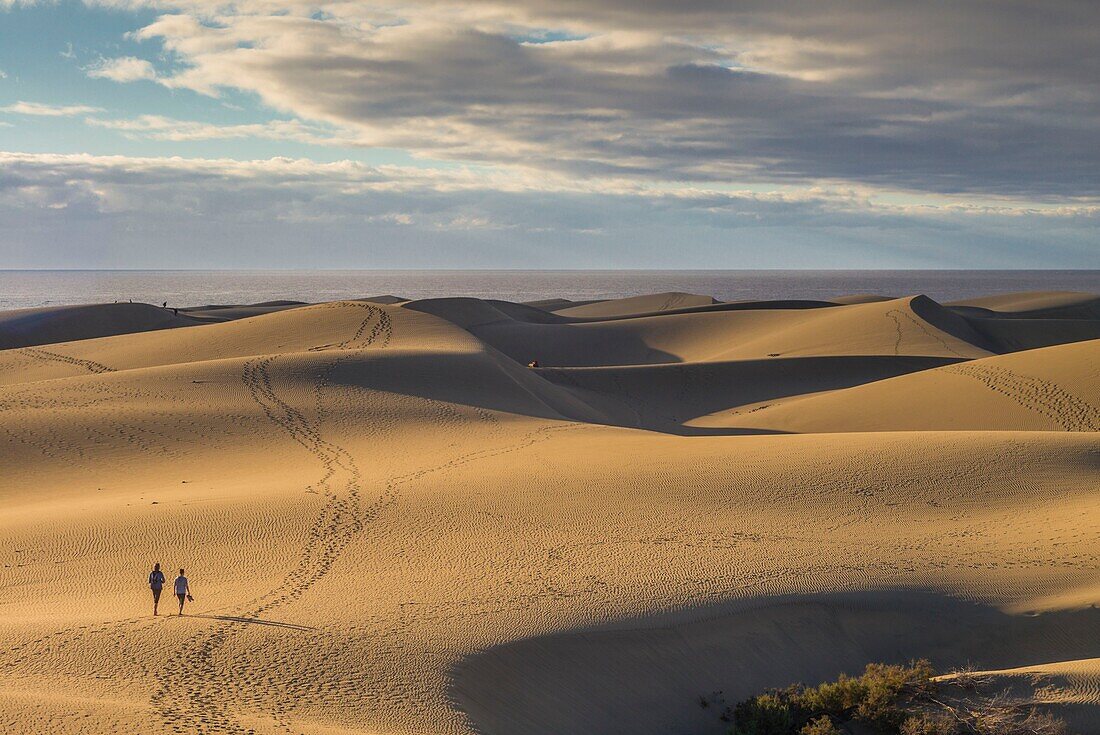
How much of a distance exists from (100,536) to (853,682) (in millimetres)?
11782

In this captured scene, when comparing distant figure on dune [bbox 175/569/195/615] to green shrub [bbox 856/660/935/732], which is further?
distant figure on dune [bbox 175/569/195/615]

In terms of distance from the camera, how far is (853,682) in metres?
11.4

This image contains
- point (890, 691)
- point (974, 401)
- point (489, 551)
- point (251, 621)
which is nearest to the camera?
point (890, 691)

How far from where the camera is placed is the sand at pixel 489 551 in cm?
1065

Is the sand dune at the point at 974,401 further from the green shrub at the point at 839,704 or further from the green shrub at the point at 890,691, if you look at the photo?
the green shrub at the point at 839,704

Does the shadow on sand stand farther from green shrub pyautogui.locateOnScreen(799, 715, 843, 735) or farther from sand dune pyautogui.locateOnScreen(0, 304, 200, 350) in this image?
sand dune pyautogui.locateOnScreen(0, 304, 200, 350)

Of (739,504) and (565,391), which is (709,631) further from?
(565,391)

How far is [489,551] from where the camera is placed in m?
15.2

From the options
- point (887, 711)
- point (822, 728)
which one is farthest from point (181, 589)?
point (887, 711)

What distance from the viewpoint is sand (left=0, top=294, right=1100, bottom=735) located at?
1065cm

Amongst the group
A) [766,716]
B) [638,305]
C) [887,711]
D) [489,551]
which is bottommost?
[766,716]

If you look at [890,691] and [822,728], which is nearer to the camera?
[822,728]

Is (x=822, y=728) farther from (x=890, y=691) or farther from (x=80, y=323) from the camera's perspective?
(x=80, y=323)

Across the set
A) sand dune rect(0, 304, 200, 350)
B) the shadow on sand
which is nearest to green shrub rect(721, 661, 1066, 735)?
the shadow on sand
